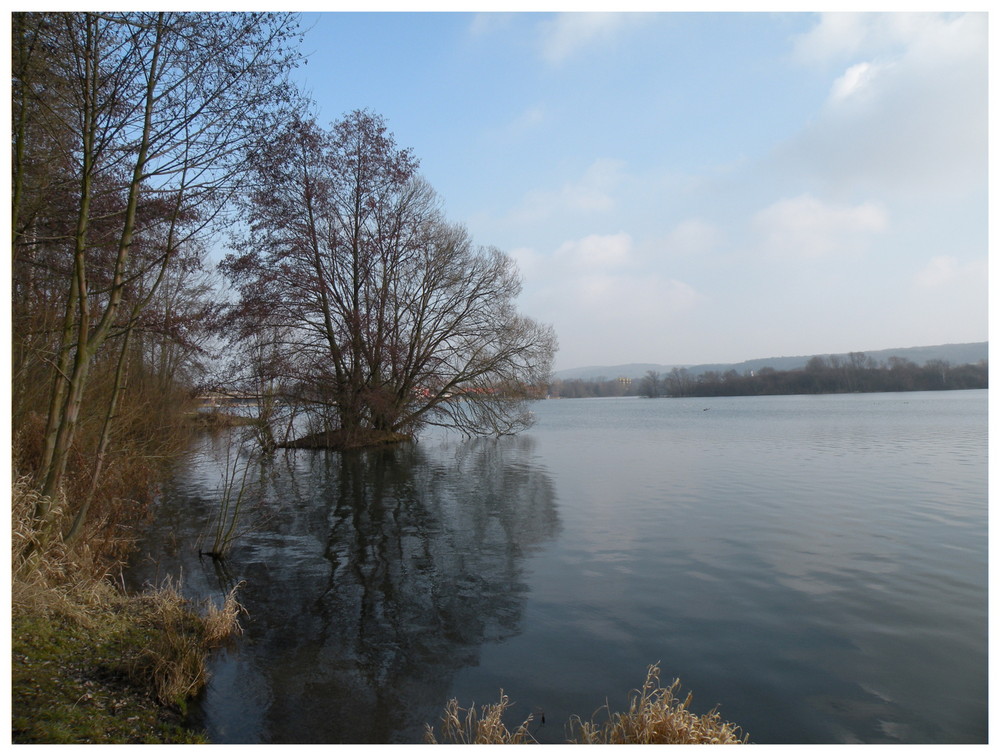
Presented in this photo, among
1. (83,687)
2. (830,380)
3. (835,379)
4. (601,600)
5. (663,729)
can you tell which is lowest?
(601,600)

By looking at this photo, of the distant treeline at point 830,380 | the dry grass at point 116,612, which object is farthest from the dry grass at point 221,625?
the distant treeline at point 830,380

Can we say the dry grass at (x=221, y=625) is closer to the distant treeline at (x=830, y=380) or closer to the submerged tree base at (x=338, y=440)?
the submerged tree base at (x=338, y=440)

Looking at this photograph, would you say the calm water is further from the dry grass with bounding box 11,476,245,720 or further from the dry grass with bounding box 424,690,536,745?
the dry grass with bounding box 11,476,245,720

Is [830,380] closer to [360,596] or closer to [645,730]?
[360,596]

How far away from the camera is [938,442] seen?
75.4ft

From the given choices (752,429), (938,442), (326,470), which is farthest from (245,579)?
(752,429)

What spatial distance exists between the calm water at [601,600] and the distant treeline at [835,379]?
63241 mm

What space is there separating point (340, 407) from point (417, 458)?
4922mm

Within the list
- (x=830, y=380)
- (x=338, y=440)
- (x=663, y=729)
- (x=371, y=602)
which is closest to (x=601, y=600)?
(x=371, y=602)

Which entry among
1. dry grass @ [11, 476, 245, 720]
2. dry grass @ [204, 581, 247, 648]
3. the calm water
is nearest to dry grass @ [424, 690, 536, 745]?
the calm water

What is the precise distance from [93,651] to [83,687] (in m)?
0.73

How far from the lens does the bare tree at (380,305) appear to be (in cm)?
2417

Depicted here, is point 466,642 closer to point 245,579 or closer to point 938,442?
point 245,579

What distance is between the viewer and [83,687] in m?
4.78
